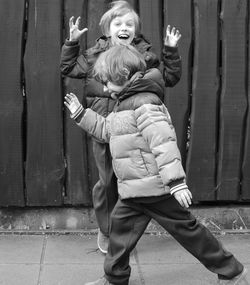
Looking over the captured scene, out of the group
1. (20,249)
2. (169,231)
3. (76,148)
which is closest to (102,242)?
(20,249)

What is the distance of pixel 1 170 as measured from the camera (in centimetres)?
484

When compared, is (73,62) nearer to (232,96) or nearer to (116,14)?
(116,14)

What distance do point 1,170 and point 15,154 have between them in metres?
0.18

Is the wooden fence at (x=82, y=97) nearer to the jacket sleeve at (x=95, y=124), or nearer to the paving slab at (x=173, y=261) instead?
the paving slab at (x=173, y=261)

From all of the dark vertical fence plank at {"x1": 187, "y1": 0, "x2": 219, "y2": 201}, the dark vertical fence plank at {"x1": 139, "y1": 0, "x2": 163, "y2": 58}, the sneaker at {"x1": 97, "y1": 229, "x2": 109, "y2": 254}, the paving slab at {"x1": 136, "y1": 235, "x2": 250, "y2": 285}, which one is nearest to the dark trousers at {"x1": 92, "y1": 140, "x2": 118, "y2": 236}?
the sneaker at {"x1": 97, "y1": 229, "x2": 109, "y2": 254}

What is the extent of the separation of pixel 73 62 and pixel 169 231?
52.1 inches

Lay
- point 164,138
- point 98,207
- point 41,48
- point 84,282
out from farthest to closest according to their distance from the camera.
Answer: point 41,48
point 98,207
point 84,282
point 164,138

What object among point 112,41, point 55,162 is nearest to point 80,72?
point 112,41

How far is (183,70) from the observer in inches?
188

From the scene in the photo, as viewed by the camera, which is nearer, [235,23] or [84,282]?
[84,282]

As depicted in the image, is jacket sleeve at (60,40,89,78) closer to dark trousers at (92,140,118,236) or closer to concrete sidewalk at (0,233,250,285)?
dark trousers at (92,140,118,236)

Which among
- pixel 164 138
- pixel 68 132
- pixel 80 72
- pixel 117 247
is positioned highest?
pixel 80 72

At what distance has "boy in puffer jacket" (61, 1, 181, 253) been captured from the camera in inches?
158

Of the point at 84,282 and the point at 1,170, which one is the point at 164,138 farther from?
the point at 1,170
